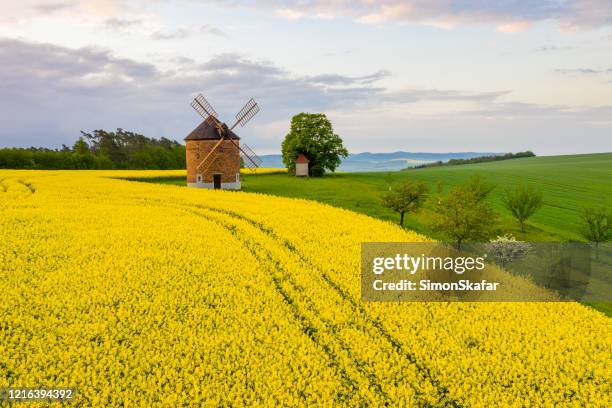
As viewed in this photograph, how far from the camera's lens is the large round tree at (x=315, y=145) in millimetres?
84250

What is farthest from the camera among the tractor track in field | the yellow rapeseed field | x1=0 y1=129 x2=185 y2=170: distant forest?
x1=0 y1=129 x2=185 y2=170: distant forest

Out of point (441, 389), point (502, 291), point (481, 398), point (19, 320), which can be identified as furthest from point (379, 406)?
point (19, 320)

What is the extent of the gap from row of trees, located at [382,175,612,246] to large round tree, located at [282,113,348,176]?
35.9 meters

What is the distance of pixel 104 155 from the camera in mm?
133375

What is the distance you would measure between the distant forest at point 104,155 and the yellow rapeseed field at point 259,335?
97248 millimetres

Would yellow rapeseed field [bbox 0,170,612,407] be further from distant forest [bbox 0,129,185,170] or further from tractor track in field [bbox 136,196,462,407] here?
distant forest [bbox 0,129,185,170]

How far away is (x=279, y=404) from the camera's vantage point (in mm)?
10633

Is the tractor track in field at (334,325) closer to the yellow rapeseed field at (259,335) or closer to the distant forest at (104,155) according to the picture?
the yellow rapeseed field at (259,335)

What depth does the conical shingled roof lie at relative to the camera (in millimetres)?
56062

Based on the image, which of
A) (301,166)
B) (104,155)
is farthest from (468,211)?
(104,155)

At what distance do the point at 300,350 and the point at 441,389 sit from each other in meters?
3.97

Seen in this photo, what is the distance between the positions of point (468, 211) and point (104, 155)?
12715 cm

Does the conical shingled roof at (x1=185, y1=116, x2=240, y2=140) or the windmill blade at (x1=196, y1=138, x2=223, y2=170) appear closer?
the windmill blade at (x1=196, y1=138, x2=223, y2=170)

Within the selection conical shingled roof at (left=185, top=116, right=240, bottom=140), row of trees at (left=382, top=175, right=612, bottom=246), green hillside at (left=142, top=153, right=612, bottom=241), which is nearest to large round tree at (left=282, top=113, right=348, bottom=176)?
green hillside at (left=142, top=153, right=612, bottom=241)
